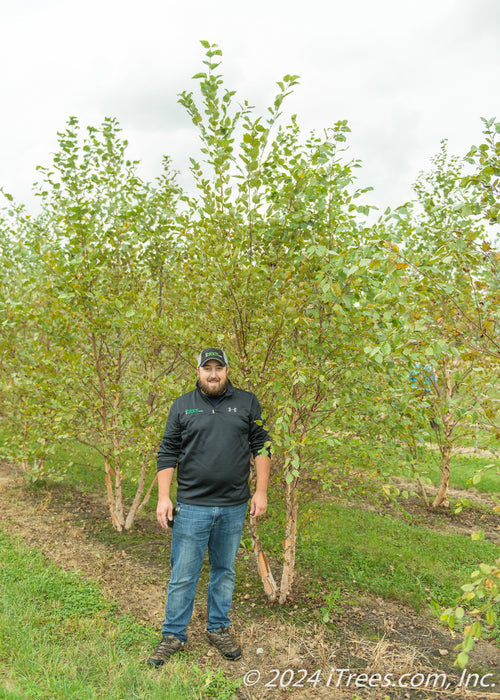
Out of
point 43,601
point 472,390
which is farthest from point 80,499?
point 472,390

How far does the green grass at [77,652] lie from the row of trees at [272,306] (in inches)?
53.3

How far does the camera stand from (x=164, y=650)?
3.54 m

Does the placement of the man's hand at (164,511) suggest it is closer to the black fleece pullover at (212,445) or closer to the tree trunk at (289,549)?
the black fleece pullover at (212,445)

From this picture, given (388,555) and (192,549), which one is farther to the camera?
(388,555)

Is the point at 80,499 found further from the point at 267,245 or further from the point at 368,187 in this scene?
the point at 368,187

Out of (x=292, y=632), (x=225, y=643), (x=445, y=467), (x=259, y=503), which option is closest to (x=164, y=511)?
(x=259, y=503)

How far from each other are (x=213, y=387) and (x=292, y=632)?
2.21 metres

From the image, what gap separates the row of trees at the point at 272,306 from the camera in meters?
3.10

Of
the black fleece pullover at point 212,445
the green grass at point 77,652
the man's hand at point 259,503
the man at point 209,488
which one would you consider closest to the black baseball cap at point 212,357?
the man at point 209,488

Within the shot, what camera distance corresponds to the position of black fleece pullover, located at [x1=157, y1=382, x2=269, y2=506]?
11.9 feet

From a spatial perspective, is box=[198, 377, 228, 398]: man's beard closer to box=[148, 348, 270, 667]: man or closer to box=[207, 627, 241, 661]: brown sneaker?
box=[148, 348, 270, 667]: man

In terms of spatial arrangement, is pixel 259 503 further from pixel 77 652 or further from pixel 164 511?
pixel 77 652

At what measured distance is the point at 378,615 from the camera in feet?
14.8

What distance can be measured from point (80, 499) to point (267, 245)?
19.0ft
